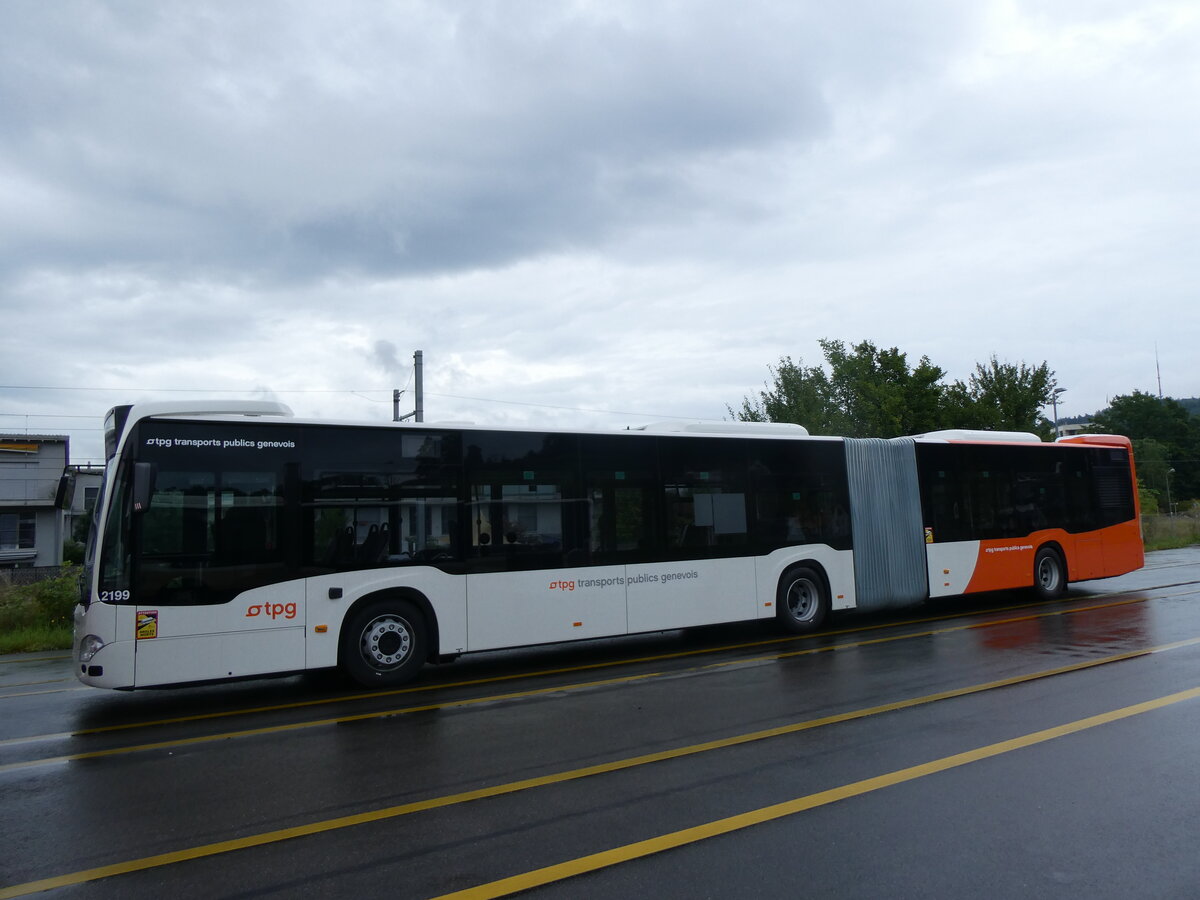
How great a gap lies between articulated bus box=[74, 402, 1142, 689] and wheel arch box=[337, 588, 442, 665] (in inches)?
0.9

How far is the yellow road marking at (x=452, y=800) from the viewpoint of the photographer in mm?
4562

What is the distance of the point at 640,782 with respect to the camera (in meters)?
5.78

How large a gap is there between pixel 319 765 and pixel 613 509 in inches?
226

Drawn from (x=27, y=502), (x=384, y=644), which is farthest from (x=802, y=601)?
(x=27, y=502)

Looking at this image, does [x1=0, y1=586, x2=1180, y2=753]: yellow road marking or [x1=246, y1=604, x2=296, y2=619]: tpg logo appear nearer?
[x1=0, y1=586, x2=1180, y2=753]: yellow road marking

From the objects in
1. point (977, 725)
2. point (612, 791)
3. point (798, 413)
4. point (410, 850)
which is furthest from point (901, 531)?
point (798, 413)

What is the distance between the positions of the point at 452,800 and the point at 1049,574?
14763 mm

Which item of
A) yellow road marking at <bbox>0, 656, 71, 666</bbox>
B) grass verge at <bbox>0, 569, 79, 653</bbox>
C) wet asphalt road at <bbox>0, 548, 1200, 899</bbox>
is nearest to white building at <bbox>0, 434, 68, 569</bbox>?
grass verge at <bbox>0, 569, 79, 653</bbox>

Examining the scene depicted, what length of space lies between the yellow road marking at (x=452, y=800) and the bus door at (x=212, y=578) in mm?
4308

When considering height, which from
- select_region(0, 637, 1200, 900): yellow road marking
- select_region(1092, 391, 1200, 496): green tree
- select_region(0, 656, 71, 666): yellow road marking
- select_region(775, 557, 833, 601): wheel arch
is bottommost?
select_region(0, 637, 1200, 900): yellow road marking

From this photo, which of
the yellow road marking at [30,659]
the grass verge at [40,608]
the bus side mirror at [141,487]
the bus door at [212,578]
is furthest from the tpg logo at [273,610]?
the grass verge at [40,608]

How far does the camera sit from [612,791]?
5609 millimetres

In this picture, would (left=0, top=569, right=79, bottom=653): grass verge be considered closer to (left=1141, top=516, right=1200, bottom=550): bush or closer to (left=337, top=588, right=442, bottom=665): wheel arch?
(left=337, top=588, right=442, bottom=665): wheel arch

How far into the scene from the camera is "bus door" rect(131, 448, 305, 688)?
28.7 ft
